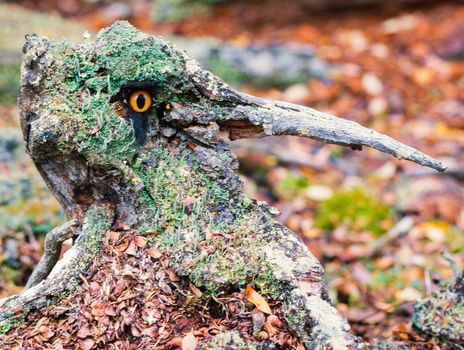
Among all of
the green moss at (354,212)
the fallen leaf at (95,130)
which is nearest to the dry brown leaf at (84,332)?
the fallen leaf at (95,130)

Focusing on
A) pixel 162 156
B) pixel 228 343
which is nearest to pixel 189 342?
pixel 228 343

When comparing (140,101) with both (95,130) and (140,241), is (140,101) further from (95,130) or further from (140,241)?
(140,241)

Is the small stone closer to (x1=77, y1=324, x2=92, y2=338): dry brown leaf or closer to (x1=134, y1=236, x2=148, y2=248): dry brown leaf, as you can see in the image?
(x1=134, y1=236, x2=148, y2=248): dry brown leaf

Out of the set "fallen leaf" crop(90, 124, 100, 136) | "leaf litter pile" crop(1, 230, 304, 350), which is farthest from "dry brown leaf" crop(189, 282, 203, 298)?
"fallen leaf" crop(90, 124, 100, 136)

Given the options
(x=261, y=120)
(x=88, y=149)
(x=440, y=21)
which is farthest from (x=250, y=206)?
(x=440, y=21)

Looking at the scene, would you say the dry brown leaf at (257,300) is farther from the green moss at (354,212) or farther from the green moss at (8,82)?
the green moss at (8,82)

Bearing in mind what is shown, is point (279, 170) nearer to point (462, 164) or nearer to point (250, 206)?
point (462, 164)

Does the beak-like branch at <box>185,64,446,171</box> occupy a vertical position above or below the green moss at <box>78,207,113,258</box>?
above
